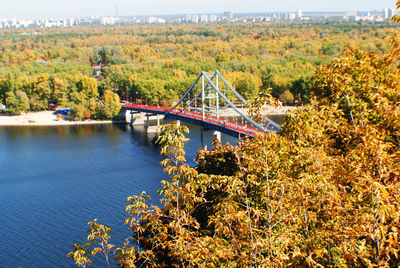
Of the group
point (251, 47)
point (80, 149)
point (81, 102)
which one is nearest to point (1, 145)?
point (80, 149)

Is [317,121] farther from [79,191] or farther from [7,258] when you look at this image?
[79,191]

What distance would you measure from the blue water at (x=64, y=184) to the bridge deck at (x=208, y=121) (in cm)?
138

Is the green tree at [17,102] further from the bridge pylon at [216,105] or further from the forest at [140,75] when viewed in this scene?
the bridge pylon at [216,105]

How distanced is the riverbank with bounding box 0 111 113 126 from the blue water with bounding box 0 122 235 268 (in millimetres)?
3038

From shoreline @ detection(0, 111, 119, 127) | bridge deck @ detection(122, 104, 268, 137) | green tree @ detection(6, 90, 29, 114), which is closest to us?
bridge deck @ detection(122, 104, 268, 137)

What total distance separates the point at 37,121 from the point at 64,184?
18974 millimetres

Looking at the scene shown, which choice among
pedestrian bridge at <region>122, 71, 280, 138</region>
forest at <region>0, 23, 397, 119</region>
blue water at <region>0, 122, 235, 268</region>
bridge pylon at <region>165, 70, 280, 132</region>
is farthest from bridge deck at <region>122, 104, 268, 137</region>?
forest at <region>0, 23, 397, 119</region>

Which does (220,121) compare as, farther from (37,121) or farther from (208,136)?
(37,121)

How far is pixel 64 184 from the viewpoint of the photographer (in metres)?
19.2

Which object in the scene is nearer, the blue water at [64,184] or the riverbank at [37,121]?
the blue water at [64,184]

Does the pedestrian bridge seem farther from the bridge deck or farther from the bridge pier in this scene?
the bridge pier

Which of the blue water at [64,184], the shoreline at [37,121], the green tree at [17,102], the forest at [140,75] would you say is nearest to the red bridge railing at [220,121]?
the blue water at [64,184]

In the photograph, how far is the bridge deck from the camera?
73.6 ft

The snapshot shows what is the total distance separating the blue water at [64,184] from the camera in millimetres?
13188
